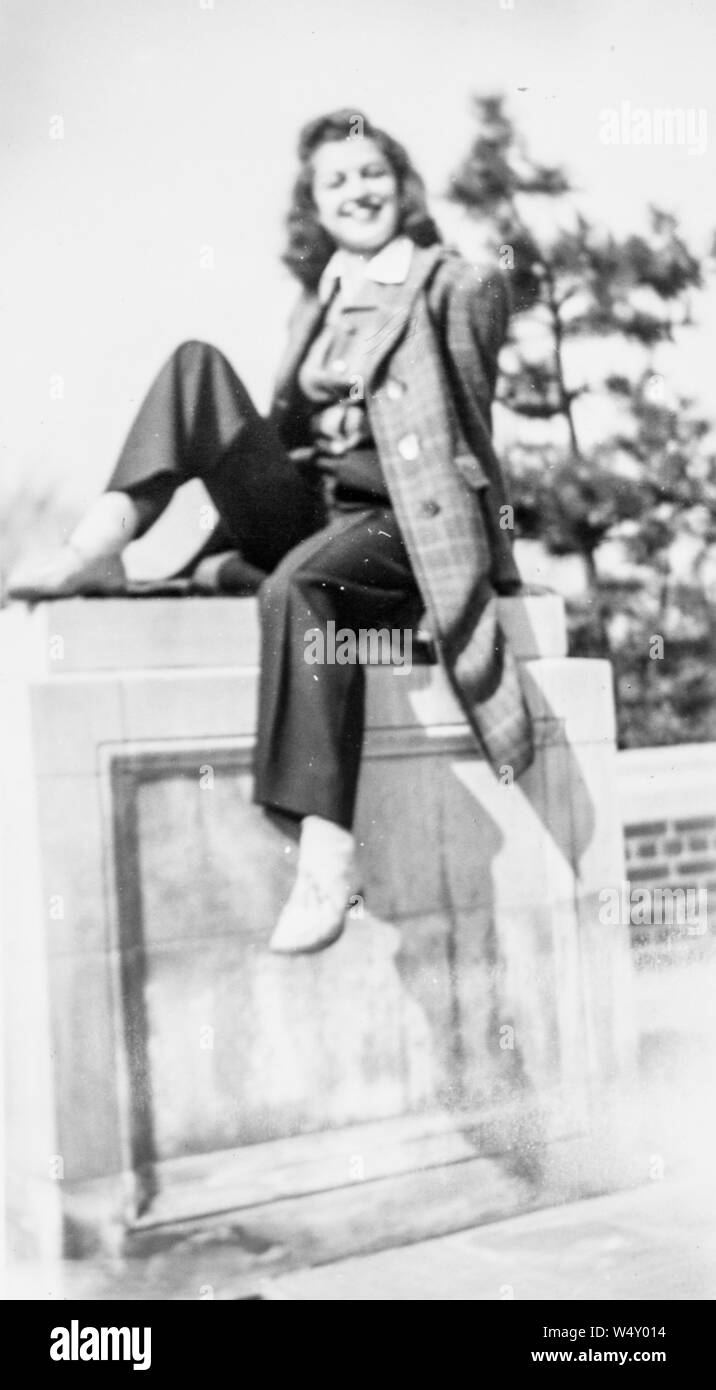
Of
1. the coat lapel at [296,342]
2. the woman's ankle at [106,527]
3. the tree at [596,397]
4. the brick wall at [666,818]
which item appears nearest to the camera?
the woman's ankle at [106,527]

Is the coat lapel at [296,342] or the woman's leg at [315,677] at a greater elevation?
the coat lapel at [296,342]

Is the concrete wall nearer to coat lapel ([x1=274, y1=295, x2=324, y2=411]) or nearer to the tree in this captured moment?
the tree

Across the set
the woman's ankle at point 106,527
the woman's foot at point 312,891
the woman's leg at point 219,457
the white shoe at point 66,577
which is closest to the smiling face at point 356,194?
the woman's leg at point 219,457

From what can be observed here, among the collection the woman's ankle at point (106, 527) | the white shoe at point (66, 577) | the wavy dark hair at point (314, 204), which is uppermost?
the wavy dark hair at point (314, 204)

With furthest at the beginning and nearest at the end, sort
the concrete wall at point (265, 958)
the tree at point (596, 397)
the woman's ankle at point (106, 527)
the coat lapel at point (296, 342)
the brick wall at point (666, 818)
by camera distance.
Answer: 1. the brick wall at point (666, 818)
2. the tree at point (596, 397)
3. the coat lapel at point (296, 342)
4. the woman's ankle at point (106, 527)
5. the concrete wall at point (265, 958)

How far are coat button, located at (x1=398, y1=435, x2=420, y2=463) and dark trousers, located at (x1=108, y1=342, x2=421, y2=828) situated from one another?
0.54ft

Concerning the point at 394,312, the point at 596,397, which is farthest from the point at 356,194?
the point at 596,397

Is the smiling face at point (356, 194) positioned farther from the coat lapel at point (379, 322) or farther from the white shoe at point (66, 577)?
the white shoe at point (66, 577)

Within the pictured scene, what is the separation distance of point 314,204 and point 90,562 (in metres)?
0.92

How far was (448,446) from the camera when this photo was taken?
134 inches

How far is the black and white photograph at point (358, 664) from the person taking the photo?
3133mm

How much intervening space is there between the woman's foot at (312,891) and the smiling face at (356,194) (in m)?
1.25

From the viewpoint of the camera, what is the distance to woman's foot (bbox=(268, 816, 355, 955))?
3.25 meters

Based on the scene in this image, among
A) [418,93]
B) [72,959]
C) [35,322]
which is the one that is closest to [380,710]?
[72,959]
